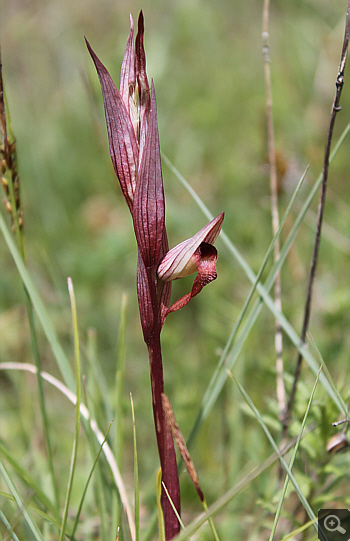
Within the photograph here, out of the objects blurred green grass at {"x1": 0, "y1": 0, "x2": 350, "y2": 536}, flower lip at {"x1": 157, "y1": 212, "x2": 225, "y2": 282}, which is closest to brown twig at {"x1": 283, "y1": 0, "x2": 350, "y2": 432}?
blurred green grass at {"x1": 0, "y1": 0, "x2": 350, "y2": 536}

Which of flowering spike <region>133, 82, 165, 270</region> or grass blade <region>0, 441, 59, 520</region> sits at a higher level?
flowering spike <region>133, 82, 165, 270</region>

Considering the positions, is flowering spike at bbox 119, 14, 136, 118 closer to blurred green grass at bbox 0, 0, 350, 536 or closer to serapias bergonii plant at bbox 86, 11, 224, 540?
serapias bergonii plant at bbox 86, 11, 224, 540

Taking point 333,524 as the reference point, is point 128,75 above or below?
above

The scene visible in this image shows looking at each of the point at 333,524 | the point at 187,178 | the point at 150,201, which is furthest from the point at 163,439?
the point at 187,178

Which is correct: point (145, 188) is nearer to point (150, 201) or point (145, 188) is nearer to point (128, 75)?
point (150, 201)

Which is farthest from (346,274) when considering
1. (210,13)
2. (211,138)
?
(210,13)

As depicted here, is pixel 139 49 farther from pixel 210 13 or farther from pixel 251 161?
pixel 210 13

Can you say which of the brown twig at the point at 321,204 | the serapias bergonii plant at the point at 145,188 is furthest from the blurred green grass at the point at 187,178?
the serapias bergonii plant at the point at 145,188
